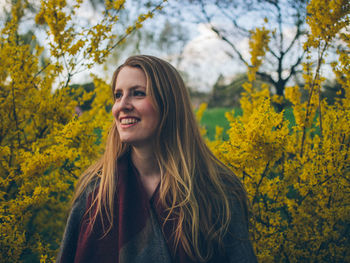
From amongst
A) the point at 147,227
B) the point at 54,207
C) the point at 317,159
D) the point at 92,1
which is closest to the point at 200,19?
the point at 92,1

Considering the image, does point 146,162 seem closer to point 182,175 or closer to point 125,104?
point 182,175

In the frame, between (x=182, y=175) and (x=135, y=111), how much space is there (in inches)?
17.1

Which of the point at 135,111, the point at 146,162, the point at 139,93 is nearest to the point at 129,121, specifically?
the point at 135,111

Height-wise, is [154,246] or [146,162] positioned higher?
[146,162]

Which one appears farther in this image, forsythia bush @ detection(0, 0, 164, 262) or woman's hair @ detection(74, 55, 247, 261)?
forsythia bush @ detection(0, 0, 164, 262)

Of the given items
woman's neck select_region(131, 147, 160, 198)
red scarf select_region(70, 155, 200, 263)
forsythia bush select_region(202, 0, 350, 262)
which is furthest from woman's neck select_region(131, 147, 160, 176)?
forsythia bush select_region(202, 0, 350, 262)

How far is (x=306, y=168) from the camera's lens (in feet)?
6.36

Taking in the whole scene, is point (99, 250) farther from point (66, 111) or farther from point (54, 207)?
point (54, 207)

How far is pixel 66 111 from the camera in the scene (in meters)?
2.54

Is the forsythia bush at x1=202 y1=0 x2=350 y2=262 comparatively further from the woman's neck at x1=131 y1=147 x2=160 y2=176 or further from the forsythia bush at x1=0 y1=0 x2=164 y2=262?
the forsythia bush at x1=0 y1=0 x2=164 y2=262

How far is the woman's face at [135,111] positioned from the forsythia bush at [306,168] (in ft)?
1.83

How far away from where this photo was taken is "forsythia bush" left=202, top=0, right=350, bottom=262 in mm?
1713

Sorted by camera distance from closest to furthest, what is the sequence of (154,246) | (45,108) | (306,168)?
(154,246) < (306,168) < (45,108)

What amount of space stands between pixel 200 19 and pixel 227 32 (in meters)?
0.45
